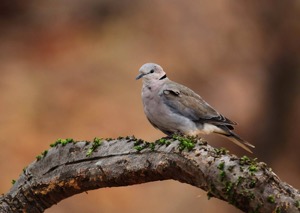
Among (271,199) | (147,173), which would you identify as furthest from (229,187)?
(147,173)

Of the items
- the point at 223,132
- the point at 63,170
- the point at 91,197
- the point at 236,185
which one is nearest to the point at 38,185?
the point at 63,170

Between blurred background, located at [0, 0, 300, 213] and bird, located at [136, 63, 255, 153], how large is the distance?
14.2 feet

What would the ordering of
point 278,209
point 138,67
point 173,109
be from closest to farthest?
point 278,209
point 173,109
point 138,67

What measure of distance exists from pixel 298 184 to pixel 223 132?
5.16 meters

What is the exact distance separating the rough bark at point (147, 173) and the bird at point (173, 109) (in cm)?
117

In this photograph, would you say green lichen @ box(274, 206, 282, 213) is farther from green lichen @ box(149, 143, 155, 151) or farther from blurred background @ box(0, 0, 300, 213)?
blurred background @ box(0, 0, 300, 213)

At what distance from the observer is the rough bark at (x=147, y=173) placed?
279 centimetres

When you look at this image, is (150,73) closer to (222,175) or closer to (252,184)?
(222,175)

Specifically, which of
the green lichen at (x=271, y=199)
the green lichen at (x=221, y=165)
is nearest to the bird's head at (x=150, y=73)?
the green lichen at (x=221, y=165)

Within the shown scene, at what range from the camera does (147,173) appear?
3299 millimetres

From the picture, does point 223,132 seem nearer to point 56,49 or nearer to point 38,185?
point 38,185

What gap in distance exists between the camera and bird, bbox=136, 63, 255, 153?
483 centimetres

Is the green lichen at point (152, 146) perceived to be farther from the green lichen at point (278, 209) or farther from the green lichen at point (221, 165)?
the green lichen at point (278, 209)

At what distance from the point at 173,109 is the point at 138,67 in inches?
189
